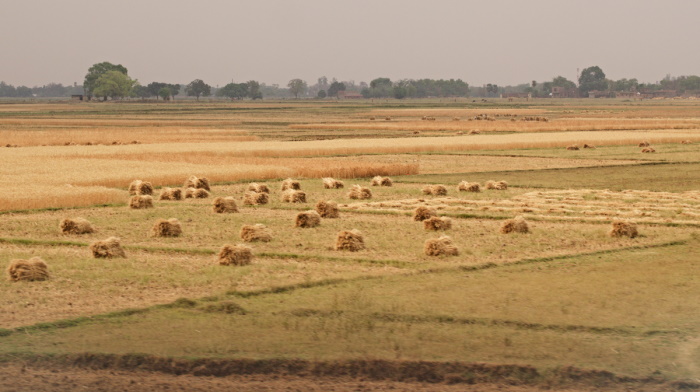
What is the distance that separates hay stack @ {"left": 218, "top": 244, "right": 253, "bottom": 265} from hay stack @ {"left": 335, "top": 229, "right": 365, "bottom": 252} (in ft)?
9.02

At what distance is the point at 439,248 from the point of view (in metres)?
22.5

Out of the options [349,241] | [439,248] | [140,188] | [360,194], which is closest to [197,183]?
[140,188]

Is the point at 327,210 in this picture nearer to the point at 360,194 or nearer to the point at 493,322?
the point at 360,194

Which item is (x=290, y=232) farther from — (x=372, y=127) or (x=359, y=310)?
(x=372, y=127)

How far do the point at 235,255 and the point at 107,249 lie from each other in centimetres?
309

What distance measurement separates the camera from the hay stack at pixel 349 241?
76.0ft

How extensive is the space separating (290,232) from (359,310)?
9.98 meters

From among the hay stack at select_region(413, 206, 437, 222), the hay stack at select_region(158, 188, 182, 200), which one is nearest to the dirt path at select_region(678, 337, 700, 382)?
the hay stack at select_region(413, 206, 437, 222)

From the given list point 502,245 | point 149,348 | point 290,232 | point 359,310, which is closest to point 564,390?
point 359,310

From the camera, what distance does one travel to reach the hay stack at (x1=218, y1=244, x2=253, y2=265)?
69.2 feet

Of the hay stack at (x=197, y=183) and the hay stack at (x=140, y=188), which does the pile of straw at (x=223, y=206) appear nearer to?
the hay stack at (x=140, y=188)

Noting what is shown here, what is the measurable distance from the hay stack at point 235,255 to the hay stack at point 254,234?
3232mm

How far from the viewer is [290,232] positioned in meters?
26.6

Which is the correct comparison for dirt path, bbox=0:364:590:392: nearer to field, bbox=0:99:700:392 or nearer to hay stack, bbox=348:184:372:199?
field, bbox=0:99:700:392
